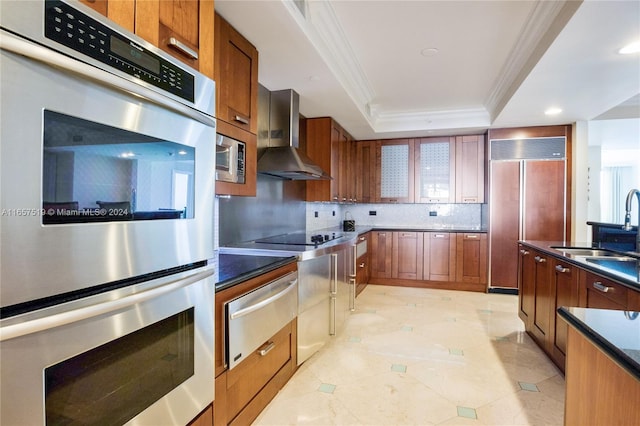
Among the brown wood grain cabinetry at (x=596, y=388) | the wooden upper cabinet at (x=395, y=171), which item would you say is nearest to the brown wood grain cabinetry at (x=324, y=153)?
the wooden upper cabinet at (x=395, y=171)

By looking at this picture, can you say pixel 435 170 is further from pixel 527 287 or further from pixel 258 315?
pixel 258 315

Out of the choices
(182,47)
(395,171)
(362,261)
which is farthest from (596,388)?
(395,171)

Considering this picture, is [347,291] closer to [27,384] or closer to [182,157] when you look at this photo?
[182,157]

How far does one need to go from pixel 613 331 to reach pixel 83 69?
4.92 feet

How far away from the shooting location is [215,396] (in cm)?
142

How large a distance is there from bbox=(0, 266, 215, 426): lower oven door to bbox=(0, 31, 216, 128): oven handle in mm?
537

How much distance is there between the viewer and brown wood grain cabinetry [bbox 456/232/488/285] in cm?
476

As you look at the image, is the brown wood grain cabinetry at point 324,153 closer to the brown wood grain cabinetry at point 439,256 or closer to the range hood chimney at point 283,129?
the range hood chimney at point 283,129

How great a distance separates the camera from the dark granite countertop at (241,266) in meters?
1.52

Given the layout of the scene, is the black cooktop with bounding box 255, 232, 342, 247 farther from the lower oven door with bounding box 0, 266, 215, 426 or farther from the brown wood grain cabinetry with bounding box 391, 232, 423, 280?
the brown wood grain cabinetry with bounding box 391, 232, 423, 280

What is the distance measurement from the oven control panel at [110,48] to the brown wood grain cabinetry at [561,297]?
2.53m

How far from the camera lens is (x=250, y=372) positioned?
174 cm

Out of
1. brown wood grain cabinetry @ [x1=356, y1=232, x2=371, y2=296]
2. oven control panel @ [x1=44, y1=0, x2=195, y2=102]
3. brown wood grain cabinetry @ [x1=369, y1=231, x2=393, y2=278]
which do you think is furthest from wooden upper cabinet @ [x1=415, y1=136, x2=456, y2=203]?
oven control panel @ [x1=44, y1=0, x2=195, y2=102]

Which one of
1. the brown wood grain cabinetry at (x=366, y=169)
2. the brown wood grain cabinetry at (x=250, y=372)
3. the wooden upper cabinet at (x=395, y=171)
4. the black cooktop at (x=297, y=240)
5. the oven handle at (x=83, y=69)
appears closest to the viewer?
the oven handle at (x=83, y=69)
